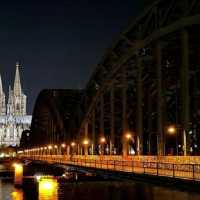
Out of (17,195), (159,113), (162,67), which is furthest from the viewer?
(17,195)

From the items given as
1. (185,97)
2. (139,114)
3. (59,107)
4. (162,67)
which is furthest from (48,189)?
(59,107)

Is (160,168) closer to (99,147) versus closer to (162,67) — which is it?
(162,67)

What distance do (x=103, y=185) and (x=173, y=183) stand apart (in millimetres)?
66468

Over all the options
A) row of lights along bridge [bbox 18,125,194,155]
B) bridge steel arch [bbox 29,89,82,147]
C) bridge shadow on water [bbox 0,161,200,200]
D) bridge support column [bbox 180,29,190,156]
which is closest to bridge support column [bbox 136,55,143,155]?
row of lights along bridge [bbox 18,125,194,155]

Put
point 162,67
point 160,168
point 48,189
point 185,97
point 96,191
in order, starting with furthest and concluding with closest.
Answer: point 96,191 → point 162,67 → point 185,97 → point 48,189 → point 160,168

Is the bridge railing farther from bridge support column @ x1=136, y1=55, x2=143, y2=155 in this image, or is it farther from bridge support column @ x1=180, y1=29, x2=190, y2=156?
bridge support column @ x1=136, y1=55, x2=143, y2=155

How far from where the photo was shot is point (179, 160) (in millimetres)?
38938

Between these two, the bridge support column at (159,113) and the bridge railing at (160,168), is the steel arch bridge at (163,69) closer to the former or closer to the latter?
the bridge support column at (159,113)

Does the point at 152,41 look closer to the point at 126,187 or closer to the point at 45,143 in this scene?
the point at 126,187

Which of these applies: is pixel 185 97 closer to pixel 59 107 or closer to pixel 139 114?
pixel 139 114

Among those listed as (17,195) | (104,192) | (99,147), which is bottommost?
(17,195)

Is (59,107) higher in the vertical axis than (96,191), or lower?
higher

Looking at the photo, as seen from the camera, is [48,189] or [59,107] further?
[59,107]

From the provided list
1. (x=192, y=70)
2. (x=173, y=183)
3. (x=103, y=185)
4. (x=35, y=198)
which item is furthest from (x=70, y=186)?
(x=173, y=183)
